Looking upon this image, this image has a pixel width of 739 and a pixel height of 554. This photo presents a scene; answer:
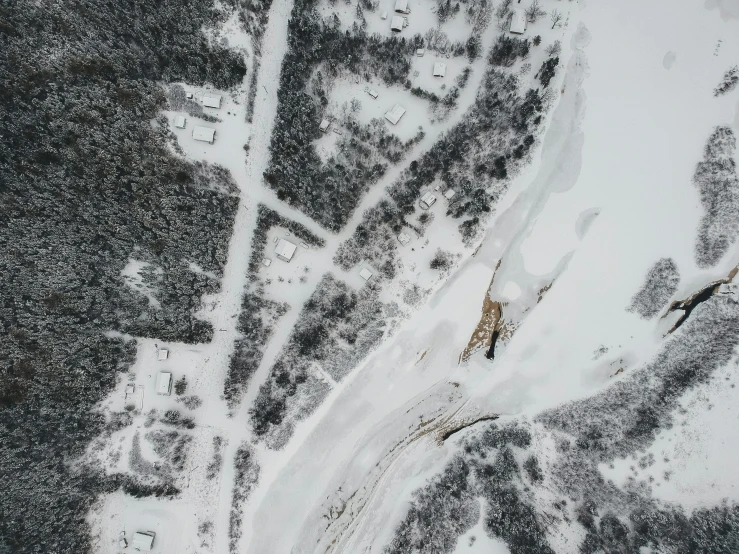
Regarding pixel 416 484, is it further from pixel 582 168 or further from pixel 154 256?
pixel 582 168

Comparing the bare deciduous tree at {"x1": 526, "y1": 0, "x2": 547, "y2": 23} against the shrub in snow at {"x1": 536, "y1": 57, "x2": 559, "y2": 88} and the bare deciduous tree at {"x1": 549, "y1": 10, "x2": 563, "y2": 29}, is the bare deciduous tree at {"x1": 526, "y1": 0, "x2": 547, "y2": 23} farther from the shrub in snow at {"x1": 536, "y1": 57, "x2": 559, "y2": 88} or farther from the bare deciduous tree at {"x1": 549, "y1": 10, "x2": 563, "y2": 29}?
the shrub in snow at {"x1": 536, "y1": 57, "x2": 559, "y2": 88}

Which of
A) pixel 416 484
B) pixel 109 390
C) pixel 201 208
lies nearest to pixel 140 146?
pixel 201 208

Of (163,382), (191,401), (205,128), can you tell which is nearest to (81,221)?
(205,128)

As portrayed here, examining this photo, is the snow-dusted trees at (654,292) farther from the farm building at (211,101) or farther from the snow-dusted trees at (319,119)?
the farm building at (211,101)

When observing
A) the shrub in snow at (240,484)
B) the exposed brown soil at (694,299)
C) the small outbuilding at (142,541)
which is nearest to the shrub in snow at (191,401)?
the shrub in snow at (240,484)

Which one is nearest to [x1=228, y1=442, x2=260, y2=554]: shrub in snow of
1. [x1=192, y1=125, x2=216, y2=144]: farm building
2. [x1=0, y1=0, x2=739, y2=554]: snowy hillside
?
[x1=0, y1=0, x2=739, y2=554]: snowy hillside

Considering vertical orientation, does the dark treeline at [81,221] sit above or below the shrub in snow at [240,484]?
above

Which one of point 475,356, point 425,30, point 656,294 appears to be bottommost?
point 475,356

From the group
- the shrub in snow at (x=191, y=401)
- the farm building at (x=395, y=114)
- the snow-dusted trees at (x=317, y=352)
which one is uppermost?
the farm building at (x=395, y=114)
